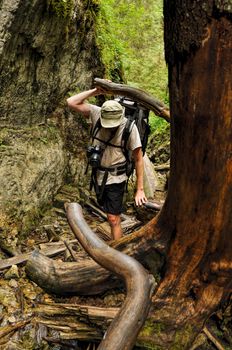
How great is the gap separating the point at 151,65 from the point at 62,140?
39.5 ft

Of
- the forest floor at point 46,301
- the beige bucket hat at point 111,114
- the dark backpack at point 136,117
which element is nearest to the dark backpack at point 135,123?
the dark backpack at point 136,117

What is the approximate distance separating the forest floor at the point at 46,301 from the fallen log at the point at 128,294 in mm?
820

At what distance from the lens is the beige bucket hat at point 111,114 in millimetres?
4898

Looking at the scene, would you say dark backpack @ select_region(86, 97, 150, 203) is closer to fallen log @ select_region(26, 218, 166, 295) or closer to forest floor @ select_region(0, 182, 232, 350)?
forest floor @ select_region(0, 182, 232, 350)

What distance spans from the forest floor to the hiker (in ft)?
1.43

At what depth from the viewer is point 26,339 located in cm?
397

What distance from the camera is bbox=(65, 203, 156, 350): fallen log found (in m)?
2.40

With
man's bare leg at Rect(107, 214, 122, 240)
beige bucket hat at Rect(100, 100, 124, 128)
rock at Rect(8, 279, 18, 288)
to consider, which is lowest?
rock at Rect(8, 279, 18, 288)

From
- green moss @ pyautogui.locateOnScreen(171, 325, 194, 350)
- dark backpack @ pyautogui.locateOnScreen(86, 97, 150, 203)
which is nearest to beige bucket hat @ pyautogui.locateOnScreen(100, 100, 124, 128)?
dark backpack @ pyautogui.locateOnScreen(86, 97, 150, 203)

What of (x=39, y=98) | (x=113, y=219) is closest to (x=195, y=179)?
(x=113, y=219)

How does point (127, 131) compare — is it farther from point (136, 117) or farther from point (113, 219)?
point (113, 219)

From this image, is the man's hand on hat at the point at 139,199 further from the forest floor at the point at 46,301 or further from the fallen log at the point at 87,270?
the fallen log at the point at 87,270

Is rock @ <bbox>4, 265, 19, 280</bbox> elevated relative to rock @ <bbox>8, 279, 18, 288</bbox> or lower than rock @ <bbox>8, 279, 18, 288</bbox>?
elevated

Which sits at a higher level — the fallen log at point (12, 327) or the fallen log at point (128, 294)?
the fallen log at point (128, 294)
